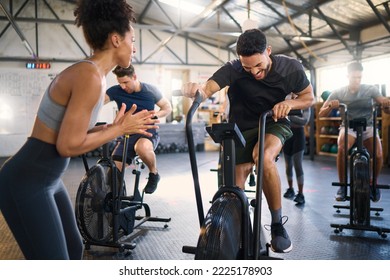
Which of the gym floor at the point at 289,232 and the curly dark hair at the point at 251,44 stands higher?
the curly dark hair at the point at 251,44

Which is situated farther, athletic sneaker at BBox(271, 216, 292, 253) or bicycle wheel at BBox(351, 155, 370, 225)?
bicycle wheel at BBox(351, 155, 370, 225)

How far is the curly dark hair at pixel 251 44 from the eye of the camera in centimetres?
194

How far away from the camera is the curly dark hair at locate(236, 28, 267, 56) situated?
194 cm

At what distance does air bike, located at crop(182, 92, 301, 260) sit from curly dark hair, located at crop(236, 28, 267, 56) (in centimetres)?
50

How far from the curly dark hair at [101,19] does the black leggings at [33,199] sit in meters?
0.40

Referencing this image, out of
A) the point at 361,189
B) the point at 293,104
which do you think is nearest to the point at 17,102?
the point at 361,189

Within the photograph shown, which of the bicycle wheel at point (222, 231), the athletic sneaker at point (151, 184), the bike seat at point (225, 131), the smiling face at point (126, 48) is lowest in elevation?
the athletic sneaker at point (151, 184)

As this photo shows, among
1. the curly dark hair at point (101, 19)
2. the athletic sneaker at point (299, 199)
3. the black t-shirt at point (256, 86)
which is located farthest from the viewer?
the athletic sneaker at point (299, 199)

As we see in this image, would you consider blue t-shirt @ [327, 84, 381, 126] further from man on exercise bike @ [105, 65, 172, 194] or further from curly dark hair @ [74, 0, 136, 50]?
curly dark hair @ [74, 0, 136, 50]

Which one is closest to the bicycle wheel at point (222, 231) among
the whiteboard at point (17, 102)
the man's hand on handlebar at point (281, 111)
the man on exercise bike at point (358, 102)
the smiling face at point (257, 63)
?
the man's hand on handlebar at point (281, 111)

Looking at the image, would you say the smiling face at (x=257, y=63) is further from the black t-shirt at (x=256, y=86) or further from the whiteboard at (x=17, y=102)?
the whiteboard at (x=17, y=102)

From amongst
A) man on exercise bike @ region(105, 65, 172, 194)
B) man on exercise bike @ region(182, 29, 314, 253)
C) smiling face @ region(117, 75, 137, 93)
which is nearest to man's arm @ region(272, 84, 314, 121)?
Answer: man on exercise bike @ region(182, 29, 314, 253)

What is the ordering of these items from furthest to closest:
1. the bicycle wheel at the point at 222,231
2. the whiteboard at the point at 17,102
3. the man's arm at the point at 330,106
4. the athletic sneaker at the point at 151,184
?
the whiteboard at the point at 17,102 → the athletic sneaker at the point at 151,184 → the man's arm at the point at 330,106 → the bicycle wheel at the point at 222,231

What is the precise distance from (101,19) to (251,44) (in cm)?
93
